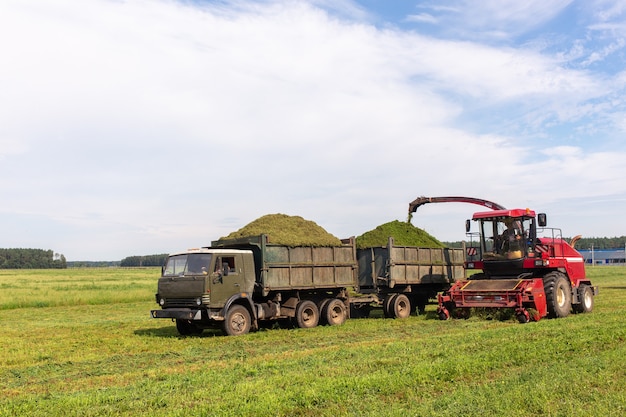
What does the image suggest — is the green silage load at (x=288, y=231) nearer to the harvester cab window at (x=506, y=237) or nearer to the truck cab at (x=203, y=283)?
the truck cab at (x=203, y=283)

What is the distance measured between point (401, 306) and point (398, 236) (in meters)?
2.76

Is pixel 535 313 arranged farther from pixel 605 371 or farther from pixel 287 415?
pixel 287 415

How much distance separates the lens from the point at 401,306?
19.9 m

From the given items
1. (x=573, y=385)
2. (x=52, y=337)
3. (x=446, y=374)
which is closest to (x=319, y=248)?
(x=52, y=337)

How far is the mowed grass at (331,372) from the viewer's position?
715 centimetres

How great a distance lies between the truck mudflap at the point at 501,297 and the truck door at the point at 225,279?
21.1 feet

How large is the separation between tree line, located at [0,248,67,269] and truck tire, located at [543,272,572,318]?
19080 centimetres

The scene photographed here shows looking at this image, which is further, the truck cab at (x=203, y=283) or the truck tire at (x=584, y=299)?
the truck tire at (x=584, y=299)

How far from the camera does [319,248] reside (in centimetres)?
1803

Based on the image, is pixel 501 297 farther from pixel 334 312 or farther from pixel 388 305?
pixel 334 312

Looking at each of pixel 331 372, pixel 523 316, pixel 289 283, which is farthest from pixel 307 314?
pixel 331 372

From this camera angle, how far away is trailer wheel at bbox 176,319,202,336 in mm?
16500

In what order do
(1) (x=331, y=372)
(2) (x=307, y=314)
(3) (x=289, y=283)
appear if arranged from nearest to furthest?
(1) (x=331, y=372)
(3) (x=289, y=283)
(2) (x=307, y=314)

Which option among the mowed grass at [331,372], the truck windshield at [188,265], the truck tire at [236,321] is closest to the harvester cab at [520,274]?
the mowed grass at [331,372]
